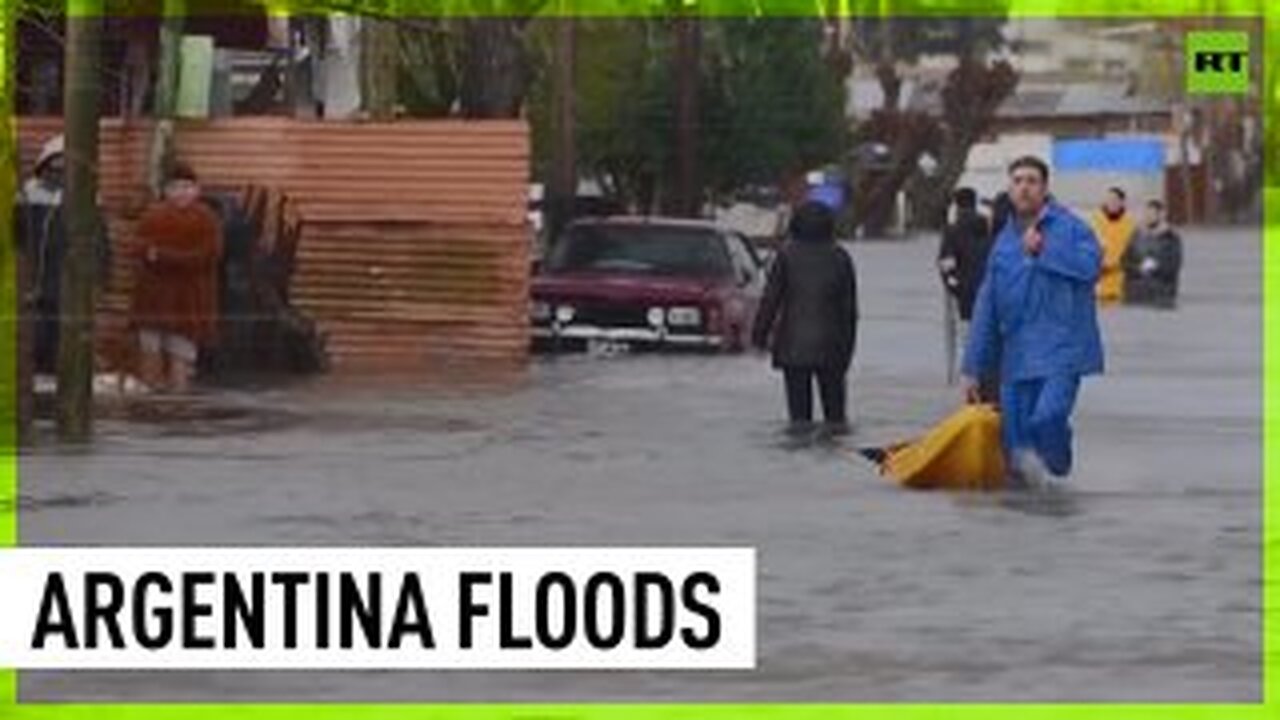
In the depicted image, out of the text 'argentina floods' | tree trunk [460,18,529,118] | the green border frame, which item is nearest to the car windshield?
tree trunk [460,18,529,118]

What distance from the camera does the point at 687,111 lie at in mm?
18656

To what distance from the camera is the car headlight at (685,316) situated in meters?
14.9

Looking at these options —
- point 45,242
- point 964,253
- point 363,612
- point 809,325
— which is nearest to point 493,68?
point 964,253

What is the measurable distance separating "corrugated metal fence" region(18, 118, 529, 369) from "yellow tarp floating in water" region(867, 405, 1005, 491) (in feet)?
8.56

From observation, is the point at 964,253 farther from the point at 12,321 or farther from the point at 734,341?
the point at 12,321

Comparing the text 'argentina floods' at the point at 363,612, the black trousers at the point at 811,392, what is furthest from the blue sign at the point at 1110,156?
the text 'argentina floods' at the point at 363,612

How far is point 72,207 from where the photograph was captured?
558 inches

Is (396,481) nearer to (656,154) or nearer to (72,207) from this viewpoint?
(72,207)

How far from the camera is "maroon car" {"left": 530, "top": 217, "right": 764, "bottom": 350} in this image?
48.0 ft

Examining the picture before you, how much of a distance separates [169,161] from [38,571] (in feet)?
19.4

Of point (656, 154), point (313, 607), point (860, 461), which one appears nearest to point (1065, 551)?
point (860, 461)

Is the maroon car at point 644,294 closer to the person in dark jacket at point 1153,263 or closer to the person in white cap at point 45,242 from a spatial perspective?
the person in white cap at point 45,242

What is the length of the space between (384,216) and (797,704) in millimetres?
7104

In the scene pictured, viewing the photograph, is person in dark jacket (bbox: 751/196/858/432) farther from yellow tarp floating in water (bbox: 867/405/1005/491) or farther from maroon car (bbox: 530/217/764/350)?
yellow tarp floating in water (bbox: 867/405/1005/491)
